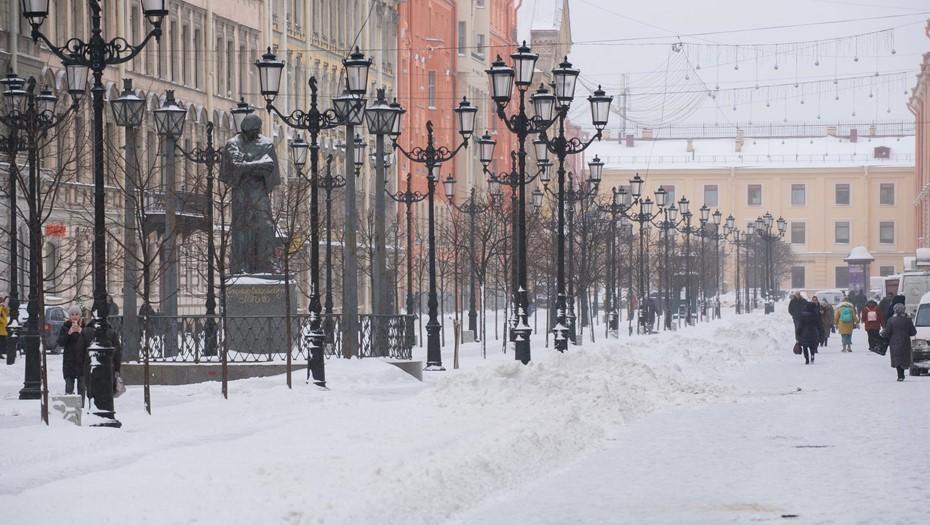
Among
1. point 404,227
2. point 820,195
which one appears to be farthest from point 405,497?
point 820,195

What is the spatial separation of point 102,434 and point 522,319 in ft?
44.4

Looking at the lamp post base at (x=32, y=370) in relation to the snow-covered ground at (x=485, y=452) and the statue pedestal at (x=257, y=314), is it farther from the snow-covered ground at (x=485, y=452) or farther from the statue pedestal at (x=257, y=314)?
the statue pedestal at (x=257, y=314)

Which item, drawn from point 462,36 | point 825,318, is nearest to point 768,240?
point 462,36

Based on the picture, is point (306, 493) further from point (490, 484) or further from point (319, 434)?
point (319, 434)

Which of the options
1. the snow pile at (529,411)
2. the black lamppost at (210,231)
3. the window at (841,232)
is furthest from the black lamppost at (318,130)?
the window at (841,232)

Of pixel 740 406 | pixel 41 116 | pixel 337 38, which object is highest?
pixel 337 38

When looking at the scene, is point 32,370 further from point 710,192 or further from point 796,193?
point 796,193

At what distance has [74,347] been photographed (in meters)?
25.3

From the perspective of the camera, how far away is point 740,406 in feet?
87.1

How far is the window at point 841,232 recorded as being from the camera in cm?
14662

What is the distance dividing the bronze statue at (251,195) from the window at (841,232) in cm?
11951

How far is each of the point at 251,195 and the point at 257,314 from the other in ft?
6.47

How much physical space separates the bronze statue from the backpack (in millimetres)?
22340

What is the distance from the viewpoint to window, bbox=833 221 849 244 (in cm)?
14662
